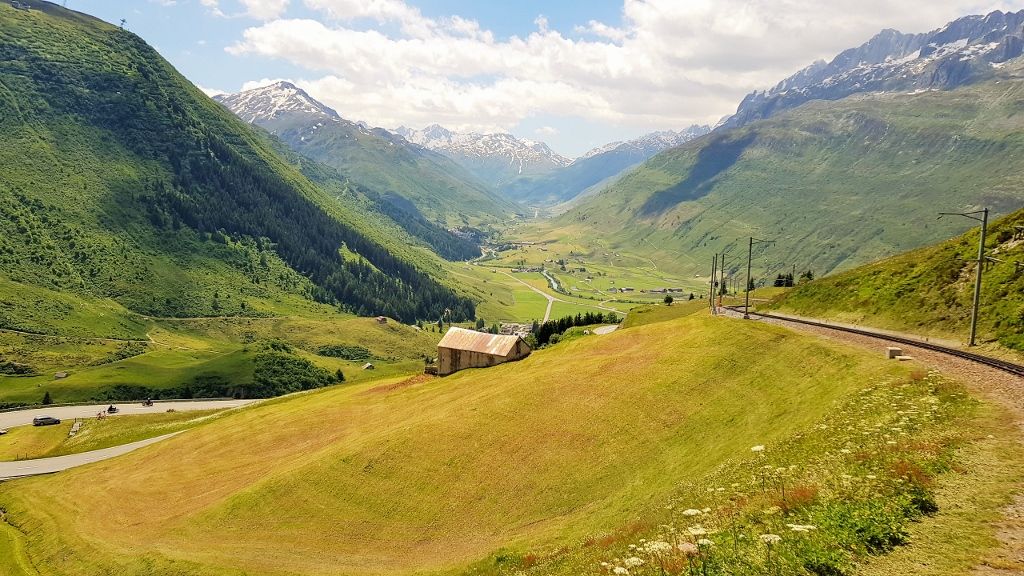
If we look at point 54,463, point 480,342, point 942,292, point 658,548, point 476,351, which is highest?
point 942,292

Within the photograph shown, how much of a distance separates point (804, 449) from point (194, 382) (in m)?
209

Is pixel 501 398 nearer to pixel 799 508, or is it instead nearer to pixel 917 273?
pixel 799 508

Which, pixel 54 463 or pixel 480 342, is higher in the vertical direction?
pixel 480 342

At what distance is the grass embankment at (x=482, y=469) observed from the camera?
3825 centimetres

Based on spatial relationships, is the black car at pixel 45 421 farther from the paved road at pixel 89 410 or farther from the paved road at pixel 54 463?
the paved road at pixel 54 463

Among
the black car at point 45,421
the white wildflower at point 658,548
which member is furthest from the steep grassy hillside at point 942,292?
the black car at point 45,421

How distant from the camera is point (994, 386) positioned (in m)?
35.2

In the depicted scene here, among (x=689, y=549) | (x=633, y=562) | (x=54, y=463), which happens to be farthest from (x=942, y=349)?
(x=54, y=463)

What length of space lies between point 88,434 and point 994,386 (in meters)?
159

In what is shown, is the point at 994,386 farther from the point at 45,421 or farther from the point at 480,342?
the point at 45,421

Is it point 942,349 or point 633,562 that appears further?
point 942,349

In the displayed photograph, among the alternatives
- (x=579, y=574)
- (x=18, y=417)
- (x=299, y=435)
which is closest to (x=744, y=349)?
(x=579, y=574)

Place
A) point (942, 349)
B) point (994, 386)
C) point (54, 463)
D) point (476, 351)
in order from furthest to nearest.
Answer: point (54, 463), point (476, 351), point (942, 349), point (994, 386)

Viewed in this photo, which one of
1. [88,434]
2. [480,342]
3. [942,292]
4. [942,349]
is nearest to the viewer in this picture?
[942,349]
